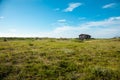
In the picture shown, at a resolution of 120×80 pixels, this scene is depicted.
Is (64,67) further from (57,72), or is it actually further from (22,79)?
(22,79)

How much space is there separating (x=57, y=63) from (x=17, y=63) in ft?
10.7

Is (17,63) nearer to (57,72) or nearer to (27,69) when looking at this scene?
(27,69)

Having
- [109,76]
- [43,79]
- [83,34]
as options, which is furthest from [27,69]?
[83,34]

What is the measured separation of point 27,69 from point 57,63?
2.54 metres

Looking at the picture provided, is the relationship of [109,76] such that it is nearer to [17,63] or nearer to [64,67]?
[64,67]

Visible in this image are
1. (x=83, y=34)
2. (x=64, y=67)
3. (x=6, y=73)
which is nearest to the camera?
(x=6, y=73)

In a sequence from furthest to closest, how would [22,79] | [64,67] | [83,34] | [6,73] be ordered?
1. [83,34]
2. [64,67]
3. [6,73]
4. [22,79]

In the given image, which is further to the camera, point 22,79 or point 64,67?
point 64,67

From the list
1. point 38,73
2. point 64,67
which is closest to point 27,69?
point 38,73

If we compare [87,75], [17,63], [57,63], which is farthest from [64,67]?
[17,63]

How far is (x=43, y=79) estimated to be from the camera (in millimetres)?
9602

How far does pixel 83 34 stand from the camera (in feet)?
267

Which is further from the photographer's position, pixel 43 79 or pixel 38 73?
pixel 38 73

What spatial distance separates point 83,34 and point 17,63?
71.1 metres
